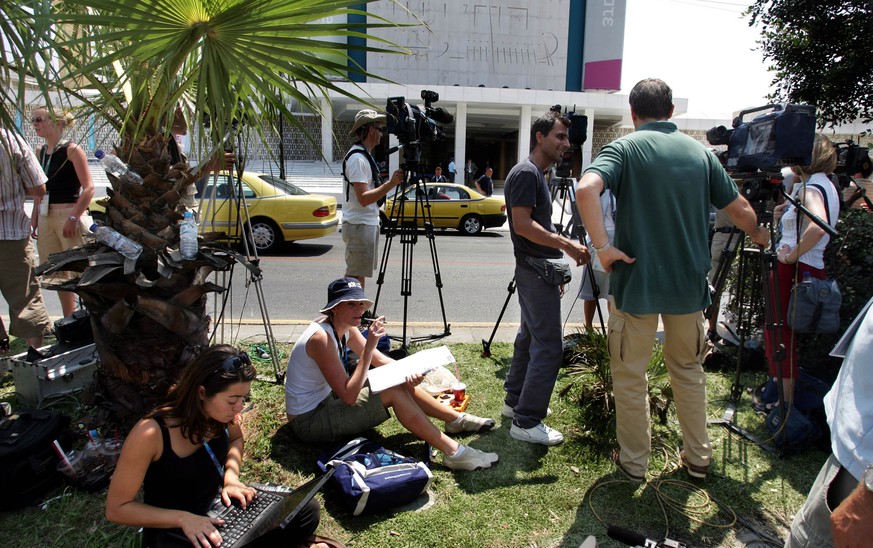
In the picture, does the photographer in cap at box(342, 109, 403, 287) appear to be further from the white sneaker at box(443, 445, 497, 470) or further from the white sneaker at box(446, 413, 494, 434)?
the white sneaker at box(443, 445, 497, 470)

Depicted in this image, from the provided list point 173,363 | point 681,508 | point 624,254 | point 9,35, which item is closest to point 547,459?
point 681,508

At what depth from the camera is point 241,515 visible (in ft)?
7.40

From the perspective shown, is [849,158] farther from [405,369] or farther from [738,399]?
[405,369]

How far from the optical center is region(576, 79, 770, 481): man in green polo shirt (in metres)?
2.74

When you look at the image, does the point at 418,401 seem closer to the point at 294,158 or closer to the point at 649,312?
the point at 649,312

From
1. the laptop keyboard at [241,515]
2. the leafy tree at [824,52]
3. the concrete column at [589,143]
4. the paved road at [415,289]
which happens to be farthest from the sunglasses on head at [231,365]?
the concrete column at [589,143]

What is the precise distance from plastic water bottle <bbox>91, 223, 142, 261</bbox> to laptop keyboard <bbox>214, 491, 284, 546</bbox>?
1.46 metres

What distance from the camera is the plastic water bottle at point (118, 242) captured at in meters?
2.98

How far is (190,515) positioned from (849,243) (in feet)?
14.4

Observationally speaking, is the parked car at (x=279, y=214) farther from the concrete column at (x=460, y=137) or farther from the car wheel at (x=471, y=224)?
the concrete column at (x=460, y=137)

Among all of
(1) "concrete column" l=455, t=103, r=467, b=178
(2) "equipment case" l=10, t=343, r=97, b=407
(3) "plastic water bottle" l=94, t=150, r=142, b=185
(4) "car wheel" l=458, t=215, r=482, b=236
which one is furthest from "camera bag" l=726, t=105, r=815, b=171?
(1) "concrete column" l=455, t=103, r=467, b=178

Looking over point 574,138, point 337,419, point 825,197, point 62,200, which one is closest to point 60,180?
point 62,200

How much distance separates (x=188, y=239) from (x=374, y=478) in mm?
1614

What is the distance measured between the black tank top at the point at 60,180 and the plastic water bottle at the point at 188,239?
2426 mm
